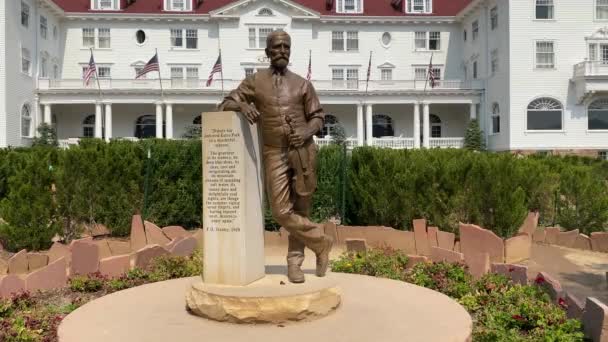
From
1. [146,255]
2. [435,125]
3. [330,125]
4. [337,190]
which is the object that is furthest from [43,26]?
[146,255]

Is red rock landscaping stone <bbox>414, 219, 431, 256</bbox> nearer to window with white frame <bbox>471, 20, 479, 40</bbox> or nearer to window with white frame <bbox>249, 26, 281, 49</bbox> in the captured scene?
window with white frame <bbox>471, 20, 479, 40</bbox>

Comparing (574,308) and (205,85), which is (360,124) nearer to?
(205,85)

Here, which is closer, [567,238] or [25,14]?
[567,238]

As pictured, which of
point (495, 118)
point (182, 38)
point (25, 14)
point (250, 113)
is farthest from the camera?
point (182, 38)

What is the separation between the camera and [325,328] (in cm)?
582

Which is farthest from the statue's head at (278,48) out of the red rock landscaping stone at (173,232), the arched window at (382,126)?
the arched window at (382,126)

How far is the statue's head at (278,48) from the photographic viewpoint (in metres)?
6.62

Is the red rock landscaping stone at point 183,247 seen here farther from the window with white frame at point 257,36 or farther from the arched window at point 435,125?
the arched window at point 435,125

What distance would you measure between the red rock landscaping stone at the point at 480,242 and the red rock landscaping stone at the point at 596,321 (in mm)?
4189

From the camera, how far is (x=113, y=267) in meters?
9.18

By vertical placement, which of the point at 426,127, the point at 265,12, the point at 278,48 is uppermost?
the point at 265,12

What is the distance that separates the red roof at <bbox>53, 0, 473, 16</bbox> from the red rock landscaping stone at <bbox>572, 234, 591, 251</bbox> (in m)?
36.3

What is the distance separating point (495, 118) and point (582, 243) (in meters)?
28.3

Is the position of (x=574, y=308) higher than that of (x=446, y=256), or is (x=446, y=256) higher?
(x=446, y=256)
